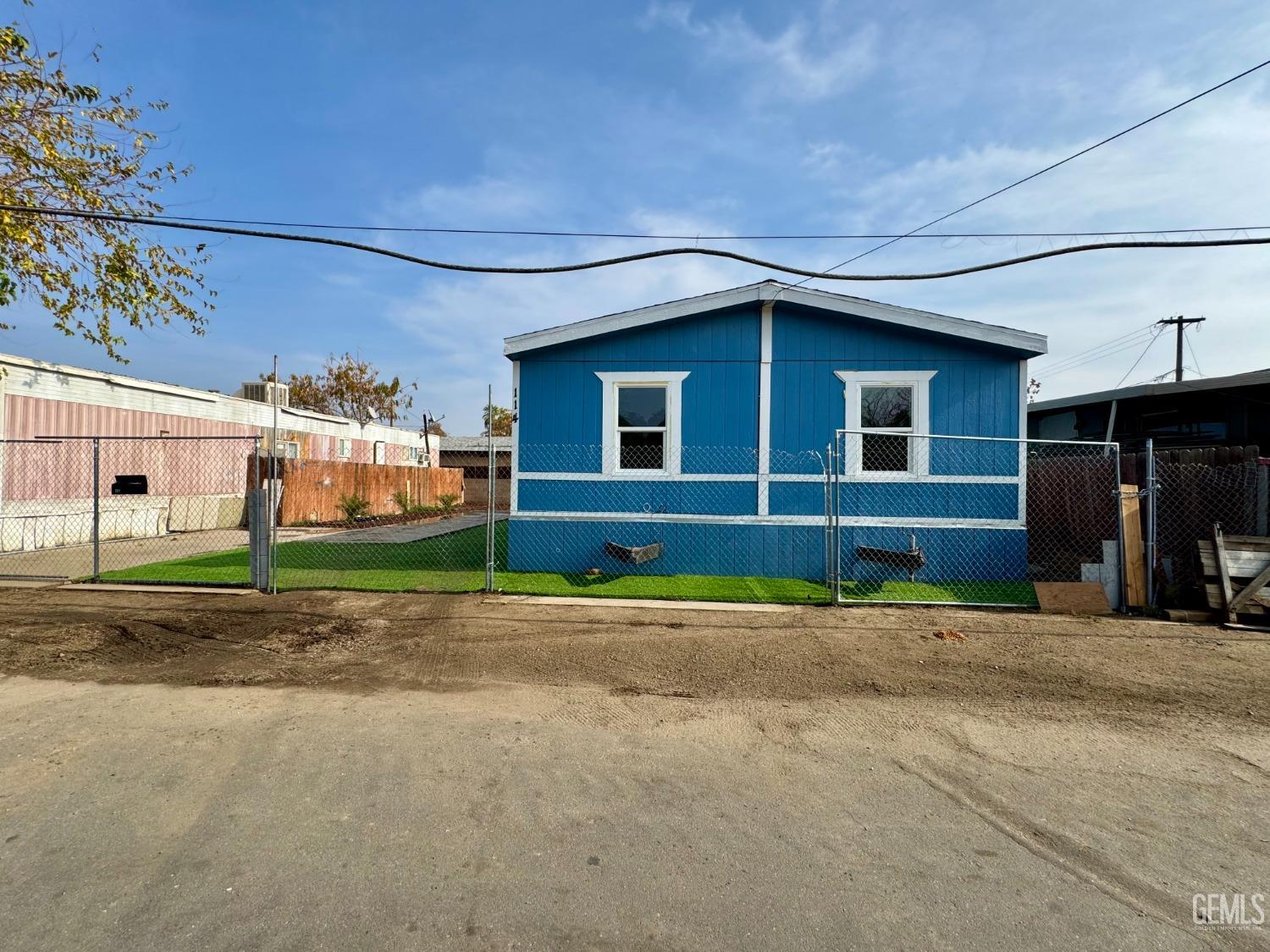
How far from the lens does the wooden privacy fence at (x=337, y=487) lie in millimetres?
18719

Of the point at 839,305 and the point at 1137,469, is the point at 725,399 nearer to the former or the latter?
the point at 839,305

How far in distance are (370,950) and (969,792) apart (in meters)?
2.91

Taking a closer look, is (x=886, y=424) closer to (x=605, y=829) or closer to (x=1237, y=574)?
(x=1237, y=574)

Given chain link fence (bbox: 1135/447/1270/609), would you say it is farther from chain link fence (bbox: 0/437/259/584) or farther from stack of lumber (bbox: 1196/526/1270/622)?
→ chain link fence (bbox: 0/437/259/584)

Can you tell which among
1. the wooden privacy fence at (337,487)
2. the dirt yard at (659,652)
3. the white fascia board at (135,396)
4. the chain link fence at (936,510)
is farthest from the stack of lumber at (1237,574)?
the wooden privacy fence at (337,487)

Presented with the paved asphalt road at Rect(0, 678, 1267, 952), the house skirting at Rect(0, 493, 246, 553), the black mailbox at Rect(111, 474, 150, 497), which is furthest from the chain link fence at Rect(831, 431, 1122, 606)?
the black mailbox at Rect(111, 474, 150, 497)

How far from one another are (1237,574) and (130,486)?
63.9 ft

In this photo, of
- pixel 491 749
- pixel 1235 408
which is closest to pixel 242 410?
pixel 491 749

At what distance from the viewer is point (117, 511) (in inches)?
569

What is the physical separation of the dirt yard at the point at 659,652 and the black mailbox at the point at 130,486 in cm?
815

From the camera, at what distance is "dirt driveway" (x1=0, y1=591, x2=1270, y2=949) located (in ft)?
8.04

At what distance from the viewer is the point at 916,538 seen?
30.1 ft

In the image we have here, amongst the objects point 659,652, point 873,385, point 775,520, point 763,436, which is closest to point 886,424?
point 873,385

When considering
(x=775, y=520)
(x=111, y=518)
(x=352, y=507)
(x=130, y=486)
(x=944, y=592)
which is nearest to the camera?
(x=944, y=592)
